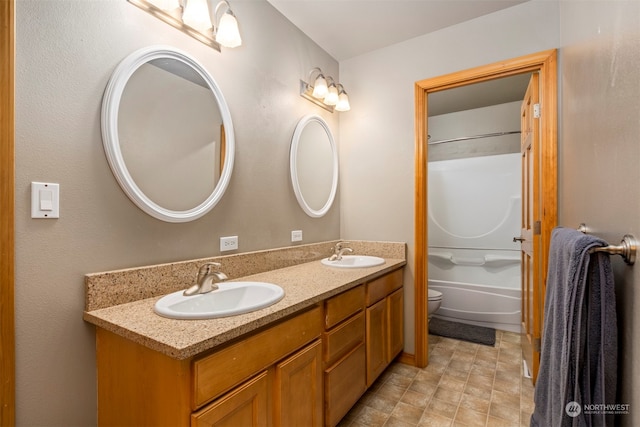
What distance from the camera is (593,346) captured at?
0.70 meters

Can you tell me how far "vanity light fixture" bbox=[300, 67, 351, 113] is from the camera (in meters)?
2.15

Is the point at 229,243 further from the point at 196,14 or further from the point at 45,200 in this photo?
the point at 196,14

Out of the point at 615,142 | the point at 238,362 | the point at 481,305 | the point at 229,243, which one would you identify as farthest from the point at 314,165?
the point at 481,305

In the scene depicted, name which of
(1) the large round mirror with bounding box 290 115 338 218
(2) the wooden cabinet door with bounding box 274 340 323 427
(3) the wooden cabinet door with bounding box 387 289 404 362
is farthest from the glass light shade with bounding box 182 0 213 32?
(3) the wooden cabinet door with bounding box 387 289 404 362

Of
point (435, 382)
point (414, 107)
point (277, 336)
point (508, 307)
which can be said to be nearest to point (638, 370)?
point (277, 336)

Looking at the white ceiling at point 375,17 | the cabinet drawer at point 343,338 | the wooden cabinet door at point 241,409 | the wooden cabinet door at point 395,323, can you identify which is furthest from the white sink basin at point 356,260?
the white ceiling at point 375,17

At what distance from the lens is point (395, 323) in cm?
212

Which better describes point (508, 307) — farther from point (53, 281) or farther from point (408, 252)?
point (53, 281)

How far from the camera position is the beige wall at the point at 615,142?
23.5 inches

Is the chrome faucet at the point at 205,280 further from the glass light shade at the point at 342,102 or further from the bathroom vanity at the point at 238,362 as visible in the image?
the glass light shade at the point at 342,102

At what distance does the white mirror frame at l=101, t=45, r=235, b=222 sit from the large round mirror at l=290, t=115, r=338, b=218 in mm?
675

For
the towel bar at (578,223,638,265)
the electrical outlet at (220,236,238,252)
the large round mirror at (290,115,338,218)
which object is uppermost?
the large round mirror at (290,115,338,218)

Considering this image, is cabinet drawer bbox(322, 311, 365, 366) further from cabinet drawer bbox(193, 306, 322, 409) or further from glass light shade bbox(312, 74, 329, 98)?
glass light shade bbox(312, 74, 329, 98)

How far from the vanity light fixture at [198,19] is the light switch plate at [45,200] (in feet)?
2.64
